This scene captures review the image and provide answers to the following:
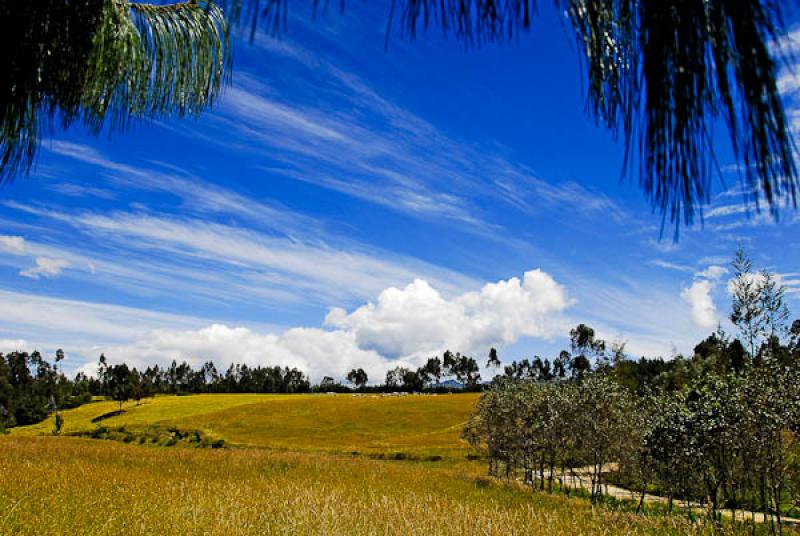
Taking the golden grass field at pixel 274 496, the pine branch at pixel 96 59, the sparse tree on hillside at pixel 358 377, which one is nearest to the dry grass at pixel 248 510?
the golden grass field at pixel 274 496

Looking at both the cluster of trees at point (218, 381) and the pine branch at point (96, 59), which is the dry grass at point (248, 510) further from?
the cluster of trees at point (218, 381)

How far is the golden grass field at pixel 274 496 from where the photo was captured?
8.78 metres

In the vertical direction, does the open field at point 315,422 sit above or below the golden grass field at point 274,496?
below

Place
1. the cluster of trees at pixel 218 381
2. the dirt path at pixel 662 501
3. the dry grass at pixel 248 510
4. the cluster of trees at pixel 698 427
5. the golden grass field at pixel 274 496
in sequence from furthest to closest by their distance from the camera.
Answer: the cluster of trees at pixel 218 381 → the dirt path at pixel 662 501 → the cluster of trees at pixel 698 427 → the golden grass field at pixel 274 496 → the dry grass at pixel 248 510

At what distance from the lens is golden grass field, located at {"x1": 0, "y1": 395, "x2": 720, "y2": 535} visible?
28.8 ft

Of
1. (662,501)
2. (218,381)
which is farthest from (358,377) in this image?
(662,501)

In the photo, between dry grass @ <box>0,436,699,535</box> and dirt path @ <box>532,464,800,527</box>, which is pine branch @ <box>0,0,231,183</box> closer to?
dry grass @ <box>0,436,699,535</box>

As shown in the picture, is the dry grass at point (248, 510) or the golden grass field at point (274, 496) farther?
the golden grass field at point (274, 496)

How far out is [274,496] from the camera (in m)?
12.6

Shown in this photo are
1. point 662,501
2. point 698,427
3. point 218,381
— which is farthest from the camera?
point 218,381

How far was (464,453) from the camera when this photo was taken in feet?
180

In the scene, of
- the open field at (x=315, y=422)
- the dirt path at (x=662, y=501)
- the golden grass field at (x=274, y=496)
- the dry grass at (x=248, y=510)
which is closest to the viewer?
the dry grass at (x=248, y=510)

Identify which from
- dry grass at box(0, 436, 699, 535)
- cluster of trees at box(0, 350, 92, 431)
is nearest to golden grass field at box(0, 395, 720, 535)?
dry grass at box(0, 436, 699, 535)

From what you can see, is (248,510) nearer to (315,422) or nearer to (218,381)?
(315,422)
